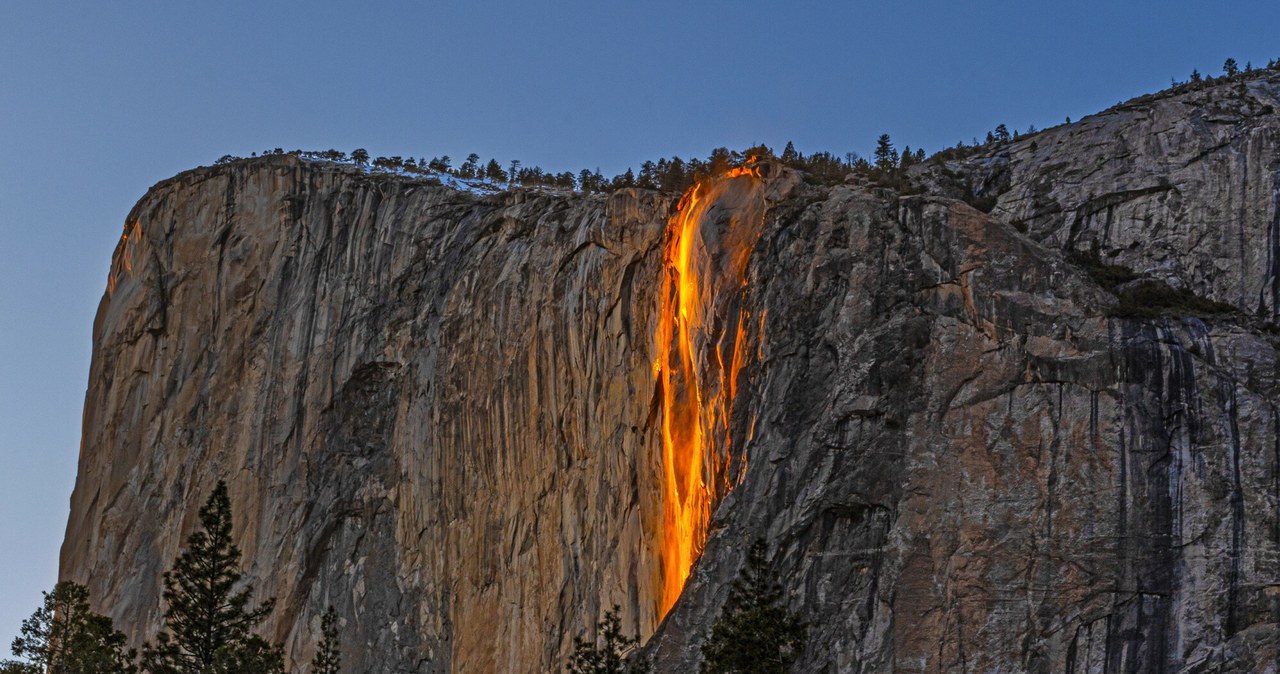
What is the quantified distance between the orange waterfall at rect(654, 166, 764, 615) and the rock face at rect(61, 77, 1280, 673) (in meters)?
0.42

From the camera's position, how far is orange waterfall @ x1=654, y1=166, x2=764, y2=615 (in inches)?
2414

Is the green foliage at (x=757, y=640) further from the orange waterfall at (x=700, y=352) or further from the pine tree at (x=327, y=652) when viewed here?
the pine tree at (x=327, y=652)

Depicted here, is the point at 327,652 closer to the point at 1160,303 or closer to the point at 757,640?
the point at 757,640

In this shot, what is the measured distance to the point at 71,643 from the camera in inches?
2243

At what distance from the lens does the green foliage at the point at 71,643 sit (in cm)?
5059

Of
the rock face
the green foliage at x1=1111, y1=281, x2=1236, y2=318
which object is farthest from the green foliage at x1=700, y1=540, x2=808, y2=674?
the green foliage at x1=1111, y1=281, x2=1236, y2=318

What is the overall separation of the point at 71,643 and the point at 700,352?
2302cm

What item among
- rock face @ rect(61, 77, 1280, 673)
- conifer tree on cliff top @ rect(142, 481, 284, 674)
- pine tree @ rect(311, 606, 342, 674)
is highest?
rock face @ rect(61, 77, 1280, 673)

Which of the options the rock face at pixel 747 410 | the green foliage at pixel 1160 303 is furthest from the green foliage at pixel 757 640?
the green foliage at pixel 1160 303

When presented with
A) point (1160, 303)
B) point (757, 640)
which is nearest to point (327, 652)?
point (757, 640)

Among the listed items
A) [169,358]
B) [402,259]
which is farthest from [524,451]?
[169,358]

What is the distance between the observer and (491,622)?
233 feet

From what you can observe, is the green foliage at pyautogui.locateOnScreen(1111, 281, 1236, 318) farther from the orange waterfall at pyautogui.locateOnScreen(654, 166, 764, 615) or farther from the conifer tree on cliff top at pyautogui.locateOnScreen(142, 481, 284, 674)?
the conifer tree on cliff top at pyautogui.locateOnScreen(142, 481, 284, 674)

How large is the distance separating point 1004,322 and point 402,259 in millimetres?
32927
